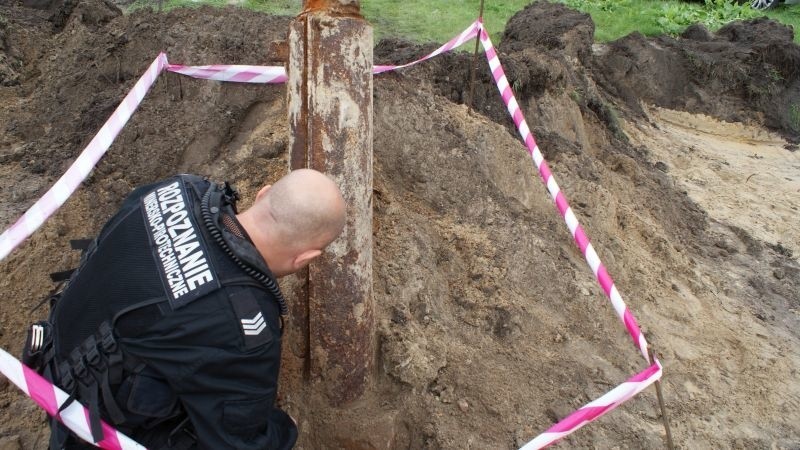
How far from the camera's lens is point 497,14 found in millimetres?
11352

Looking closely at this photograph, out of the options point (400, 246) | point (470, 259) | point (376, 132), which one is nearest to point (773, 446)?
point (470, 259)

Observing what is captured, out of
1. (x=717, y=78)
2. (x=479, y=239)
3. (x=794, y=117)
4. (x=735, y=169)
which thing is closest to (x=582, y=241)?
(x=479, y=239)

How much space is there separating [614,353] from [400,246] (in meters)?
1.48

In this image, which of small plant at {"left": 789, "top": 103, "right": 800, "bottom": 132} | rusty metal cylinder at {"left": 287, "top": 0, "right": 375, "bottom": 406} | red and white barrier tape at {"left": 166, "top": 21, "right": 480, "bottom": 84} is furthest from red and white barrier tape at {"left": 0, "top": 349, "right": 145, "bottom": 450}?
small plant at {"left": 789, "top": 103, "right": 800, "bottom": 132}

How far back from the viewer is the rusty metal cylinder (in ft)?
7.84

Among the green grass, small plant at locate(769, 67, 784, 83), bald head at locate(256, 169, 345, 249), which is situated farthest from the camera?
the green grass

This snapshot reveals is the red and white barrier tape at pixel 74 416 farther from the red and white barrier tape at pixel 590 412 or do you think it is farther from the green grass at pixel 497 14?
the green grass at pixel 497 14

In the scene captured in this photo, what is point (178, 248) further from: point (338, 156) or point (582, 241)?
point (582, 241)

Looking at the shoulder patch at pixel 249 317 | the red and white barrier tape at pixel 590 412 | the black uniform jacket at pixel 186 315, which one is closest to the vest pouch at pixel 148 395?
the black uniform jacket at pixel 186 315

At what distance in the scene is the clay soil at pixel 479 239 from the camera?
3008 mm

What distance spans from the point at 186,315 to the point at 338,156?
1.06 m

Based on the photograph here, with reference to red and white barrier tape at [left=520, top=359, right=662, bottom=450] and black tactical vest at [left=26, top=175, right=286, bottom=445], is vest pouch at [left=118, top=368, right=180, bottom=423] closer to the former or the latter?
black tactical vest at [left=26, top=175, right=286, bottom=445]

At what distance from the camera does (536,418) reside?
118 inches

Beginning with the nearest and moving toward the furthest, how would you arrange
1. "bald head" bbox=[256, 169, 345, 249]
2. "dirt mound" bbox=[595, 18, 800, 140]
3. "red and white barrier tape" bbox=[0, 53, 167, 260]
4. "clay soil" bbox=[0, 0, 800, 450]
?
1. "bald head" bbox=[256, 169, 345, 249]
2. "red and white barrier tape" bbox=[0, 53, 167, 260]
3. "clay soil" bbox=[0, 0, 800, 450]
4. "dirt mound" bbox=[595, 18, 800, 140]
